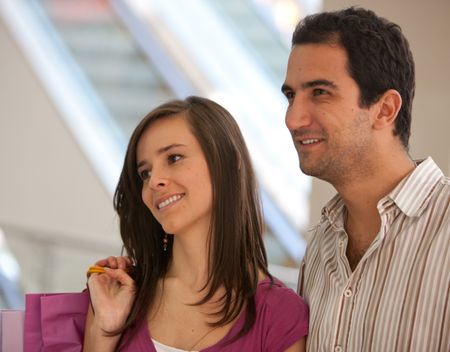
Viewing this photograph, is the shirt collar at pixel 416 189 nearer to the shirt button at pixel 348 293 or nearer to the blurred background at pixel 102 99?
the shirt button at pixel 348 293

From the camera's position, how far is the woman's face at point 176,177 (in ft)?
6.72

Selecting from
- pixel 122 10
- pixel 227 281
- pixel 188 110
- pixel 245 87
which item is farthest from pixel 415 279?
pixel 122 10

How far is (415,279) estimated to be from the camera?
1.78m

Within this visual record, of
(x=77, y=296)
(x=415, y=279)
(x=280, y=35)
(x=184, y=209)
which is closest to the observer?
(x=415, y=279)

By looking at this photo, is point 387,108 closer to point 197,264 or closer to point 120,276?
point 197,264

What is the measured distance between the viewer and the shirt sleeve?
1961 mm

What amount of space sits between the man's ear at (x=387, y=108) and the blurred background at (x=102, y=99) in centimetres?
435

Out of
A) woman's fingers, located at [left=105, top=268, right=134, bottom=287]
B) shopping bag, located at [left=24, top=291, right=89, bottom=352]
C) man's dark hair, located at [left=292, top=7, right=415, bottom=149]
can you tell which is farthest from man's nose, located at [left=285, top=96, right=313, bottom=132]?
shopping bag, located at [left=24, top=291, right=89, bottom=352]

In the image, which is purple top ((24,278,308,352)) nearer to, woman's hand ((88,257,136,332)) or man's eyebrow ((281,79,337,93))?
woman's hand ((88,257,136,332))

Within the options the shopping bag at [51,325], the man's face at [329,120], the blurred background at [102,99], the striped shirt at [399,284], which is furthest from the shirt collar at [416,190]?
the blurred background at [102,99]

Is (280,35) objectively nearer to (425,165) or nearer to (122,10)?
(122,10)

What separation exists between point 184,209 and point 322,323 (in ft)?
1.54

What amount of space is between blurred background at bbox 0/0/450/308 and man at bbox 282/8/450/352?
14.2 ft

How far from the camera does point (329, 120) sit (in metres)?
1.93
